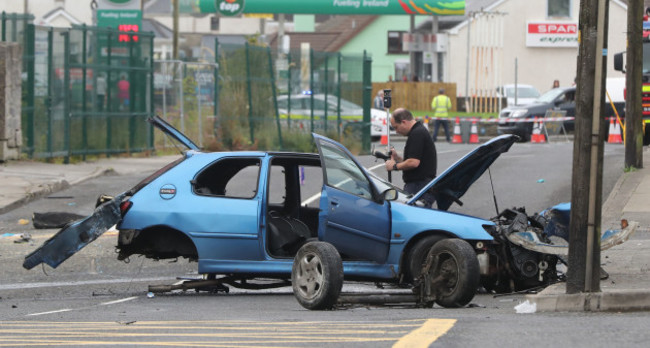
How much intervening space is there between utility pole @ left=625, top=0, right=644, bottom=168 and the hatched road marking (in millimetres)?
14722

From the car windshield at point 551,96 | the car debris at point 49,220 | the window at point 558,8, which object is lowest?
the car debris at point 49,220

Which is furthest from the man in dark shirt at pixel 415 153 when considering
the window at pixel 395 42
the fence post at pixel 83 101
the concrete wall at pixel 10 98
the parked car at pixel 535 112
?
the window at pixel 395 42

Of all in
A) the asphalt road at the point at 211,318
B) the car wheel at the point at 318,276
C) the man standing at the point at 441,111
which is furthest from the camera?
the man standing at the point at 441,111

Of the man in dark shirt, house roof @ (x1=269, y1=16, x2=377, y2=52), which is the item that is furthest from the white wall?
the man in dark shirt

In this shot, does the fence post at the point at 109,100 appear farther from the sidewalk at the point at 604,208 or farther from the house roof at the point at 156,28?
the house roof at the point at 156,28

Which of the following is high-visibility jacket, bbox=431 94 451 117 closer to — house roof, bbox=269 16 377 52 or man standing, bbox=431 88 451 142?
man standing, bbox=431 88 451 142

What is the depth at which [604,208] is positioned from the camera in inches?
685

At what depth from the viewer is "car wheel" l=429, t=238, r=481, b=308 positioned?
9.34m

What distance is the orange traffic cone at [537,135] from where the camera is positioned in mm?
35969

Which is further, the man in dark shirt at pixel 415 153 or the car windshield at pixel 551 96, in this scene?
the car windshield at pixel 551 96

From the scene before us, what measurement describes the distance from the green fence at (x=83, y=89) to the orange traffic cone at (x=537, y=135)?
44.5ft

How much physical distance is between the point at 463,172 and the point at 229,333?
3.64 metres

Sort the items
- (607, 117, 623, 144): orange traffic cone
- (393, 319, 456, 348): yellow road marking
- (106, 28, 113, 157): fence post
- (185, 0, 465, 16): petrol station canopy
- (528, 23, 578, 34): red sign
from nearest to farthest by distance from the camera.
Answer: (393, 319, 456, 348): yellow road marking, (106, 28, 113, 157): fence post, (607, 117, 623, 144): orange traffic cone, (185, 0, 465, 16): petrol station canopy, (528, 23, 578, 34): red sign

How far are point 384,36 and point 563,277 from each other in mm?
67799
